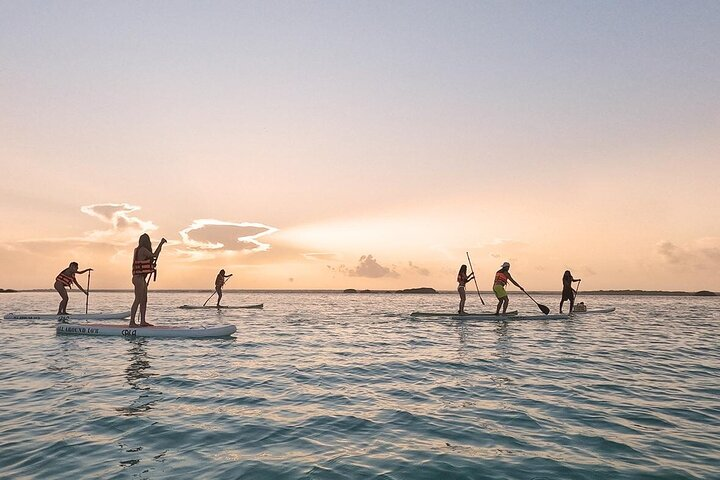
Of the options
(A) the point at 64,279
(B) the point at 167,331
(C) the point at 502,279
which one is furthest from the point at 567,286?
(A) the point at 64,279

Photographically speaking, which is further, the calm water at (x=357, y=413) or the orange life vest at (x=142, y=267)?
the orange life vest at (x=142, y=267)

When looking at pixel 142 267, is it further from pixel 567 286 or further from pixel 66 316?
pixel 567 286

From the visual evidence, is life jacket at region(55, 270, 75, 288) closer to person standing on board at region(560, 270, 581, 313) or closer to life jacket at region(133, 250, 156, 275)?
life jacket at region(133, 250, 156, 275)

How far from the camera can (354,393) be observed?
8.57m

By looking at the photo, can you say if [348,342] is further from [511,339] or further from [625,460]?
[625,460]

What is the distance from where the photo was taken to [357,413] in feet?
23.7

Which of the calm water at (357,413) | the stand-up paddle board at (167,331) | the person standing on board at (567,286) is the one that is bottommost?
the calm water at (357,413)

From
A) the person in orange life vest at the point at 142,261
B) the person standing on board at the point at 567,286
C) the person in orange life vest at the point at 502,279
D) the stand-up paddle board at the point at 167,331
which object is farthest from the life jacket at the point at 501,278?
the person in orange life vest at the point at 142,261

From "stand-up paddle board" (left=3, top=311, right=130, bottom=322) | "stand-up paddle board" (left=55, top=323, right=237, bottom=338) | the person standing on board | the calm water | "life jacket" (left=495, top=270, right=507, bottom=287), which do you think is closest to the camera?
the calm water

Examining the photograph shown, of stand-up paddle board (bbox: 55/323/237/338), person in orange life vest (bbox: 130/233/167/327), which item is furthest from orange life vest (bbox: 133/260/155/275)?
stand-up paddle board (bbox: 55/323/237/338)

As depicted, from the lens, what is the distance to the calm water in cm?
513

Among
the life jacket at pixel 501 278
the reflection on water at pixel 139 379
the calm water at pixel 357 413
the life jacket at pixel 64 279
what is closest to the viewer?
the calm water at pixel 357 413

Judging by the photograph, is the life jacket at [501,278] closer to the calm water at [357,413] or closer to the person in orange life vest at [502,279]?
the person in orange life vest at [502,279]

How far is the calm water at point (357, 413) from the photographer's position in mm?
5133
